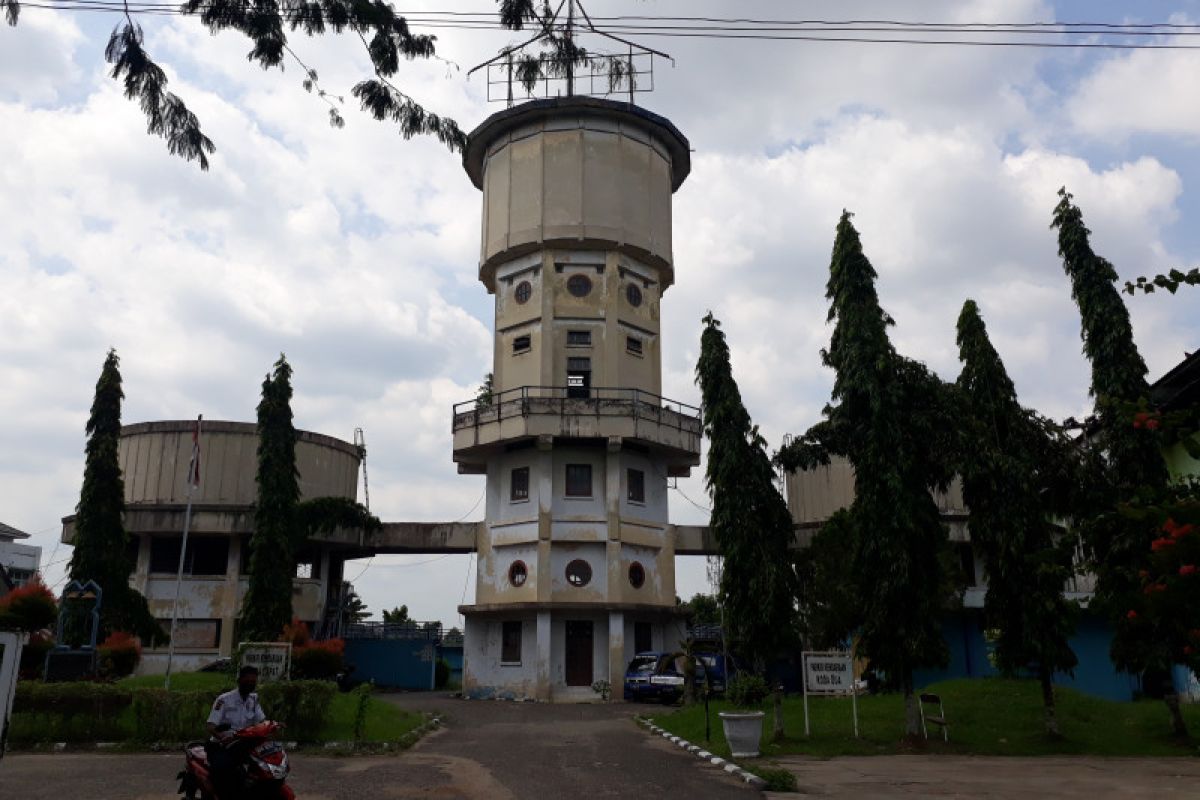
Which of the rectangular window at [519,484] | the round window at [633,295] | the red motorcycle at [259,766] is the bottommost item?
the red motorcycle at [259,766]

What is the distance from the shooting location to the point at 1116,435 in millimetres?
21188

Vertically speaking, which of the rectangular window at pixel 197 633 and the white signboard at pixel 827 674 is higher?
the rectangular window at pixel 197 633

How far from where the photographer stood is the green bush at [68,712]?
17172 millimetres

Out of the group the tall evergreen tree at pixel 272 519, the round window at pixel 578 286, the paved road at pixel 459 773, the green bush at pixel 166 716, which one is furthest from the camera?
the round window at pixel 578 286

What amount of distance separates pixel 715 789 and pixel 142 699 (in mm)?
Answer: 11155

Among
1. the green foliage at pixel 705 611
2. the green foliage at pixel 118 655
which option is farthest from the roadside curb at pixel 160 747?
the green foliage at pixel 705 611

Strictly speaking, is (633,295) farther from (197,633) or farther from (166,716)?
(166,716)

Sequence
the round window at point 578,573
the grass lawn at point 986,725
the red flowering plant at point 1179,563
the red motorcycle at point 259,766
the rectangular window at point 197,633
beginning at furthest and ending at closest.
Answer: the rectangular window at point 197,633, the round window at point 578,573, the grass lawn at point 986,725, the red motorcycle at point 259,766, the red flowering plant at point 1179,563

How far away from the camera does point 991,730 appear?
814 inches

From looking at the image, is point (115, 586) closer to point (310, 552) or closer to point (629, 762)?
point (310, 552)

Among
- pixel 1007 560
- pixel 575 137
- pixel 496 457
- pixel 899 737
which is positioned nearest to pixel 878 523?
pixel 1007 560

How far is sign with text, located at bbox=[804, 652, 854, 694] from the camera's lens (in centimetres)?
1931

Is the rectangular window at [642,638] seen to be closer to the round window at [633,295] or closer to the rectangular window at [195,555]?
the round window at [633,295]

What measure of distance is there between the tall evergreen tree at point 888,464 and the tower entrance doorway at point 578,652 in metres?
19.0
